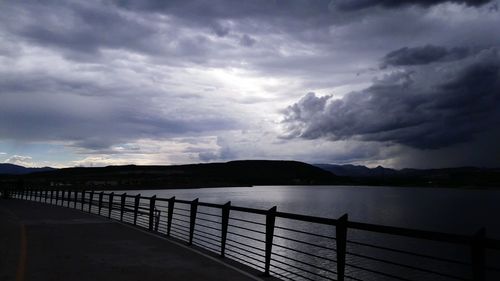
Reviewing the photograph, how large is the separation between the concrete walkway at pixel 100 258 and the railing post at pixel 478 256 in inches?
171

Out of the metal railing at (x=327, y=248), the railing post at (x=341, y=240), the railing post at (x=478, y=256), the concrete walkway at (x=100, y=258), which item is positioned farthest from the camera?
the concrete walkway at (x=100, y=258)

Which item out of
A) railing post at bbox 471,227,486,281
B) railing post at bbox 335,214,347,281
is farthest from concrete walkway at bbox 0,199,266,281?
railing post at bbox 471,227,486,281

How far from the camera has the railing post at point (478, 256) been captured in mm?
4812

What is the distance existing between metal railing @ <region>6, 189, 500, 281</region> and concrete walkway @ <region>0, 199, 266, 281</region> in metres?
0.88

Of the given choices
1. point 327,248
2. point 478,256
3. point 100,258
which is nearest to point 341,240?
point 327,248

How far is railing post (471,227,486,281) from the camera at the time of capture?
4812mm

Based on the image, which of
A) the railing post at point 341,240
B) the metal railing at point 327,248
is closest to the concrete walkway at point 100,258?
the metal railing at point 327,248

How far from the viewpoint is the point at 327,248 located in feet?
30.1

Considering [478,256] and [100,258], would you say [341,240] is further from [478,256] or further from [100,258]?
[100,258]

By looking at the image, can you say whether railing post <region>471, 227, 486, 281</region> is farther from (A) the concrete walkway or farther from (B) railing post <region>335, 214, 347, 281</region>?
(A) the concrete walkway

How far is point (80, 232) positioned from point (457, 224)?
182 feet

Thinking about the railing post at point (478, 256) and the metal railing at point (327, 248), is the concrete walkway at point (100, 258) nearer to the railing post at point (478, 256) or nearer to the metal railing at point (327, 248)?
the metal railing at point (327, 248)

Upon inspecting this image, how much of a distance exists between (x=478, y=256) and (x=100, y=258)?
305 inches

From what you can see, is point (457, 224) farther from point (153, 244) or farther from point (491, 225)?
point (153, 244)
